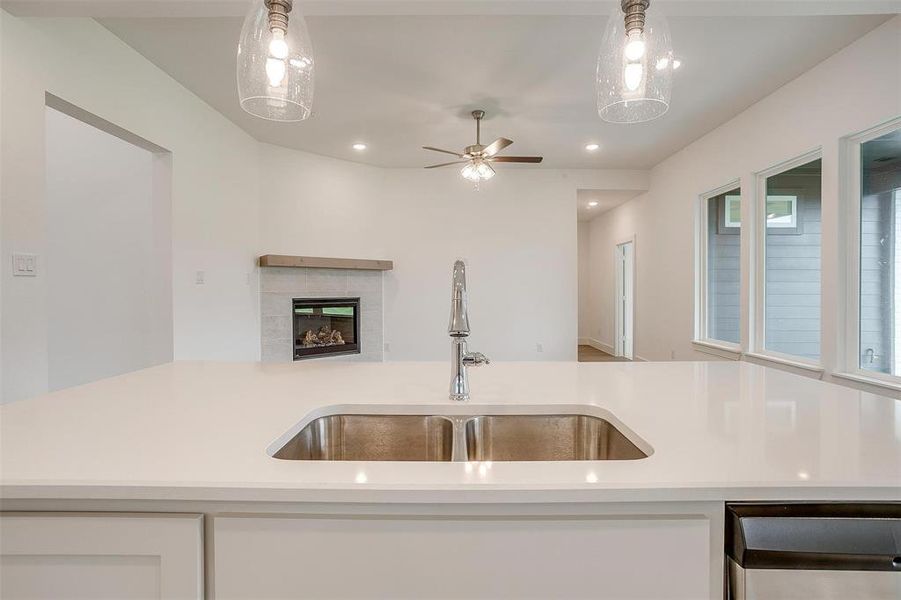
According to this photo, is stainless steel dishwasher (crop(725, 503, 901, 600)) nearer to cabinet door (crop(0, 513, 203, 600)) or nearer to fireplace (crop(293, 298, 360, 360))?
cabinet door (crop(0, 513, 203, 600))

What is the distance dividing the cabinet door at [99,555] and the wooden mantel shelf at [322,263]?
4272 millimetres

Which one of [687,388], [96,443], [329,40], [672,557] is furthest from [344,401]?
[329,40]

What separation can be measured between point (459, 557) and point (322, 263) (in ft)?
15.4

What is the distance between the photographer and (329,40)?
2852mm

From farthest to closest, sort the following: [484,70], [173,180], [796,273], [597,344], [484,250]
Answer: [597,344] < [484,250] < [796,273] < [173,180] < [484,70]

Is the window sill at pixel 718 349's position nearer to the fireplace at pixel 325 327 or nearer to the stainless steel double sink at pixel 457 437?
the stainless steel double sink at pixel 457 437

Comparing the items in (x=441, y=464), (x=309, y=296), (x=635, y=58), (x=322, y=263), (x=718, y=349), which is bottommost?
(x=718, y=349)

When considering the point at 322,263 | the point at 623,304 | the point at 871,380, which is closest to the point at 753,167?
the point at 871,380

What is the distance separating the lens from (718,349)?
442 centimetres

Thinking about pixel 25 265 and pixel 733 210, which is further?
pixel 733 210

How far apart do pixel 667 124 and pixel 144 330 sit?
4.95 metres

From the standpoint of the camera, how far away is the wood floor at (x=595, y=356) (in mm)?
7453

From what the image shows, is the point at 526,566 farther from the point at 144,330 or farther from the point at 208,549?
the point at 144,330

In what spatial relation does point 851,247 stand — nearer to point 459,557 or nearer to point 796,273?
point 796,273
